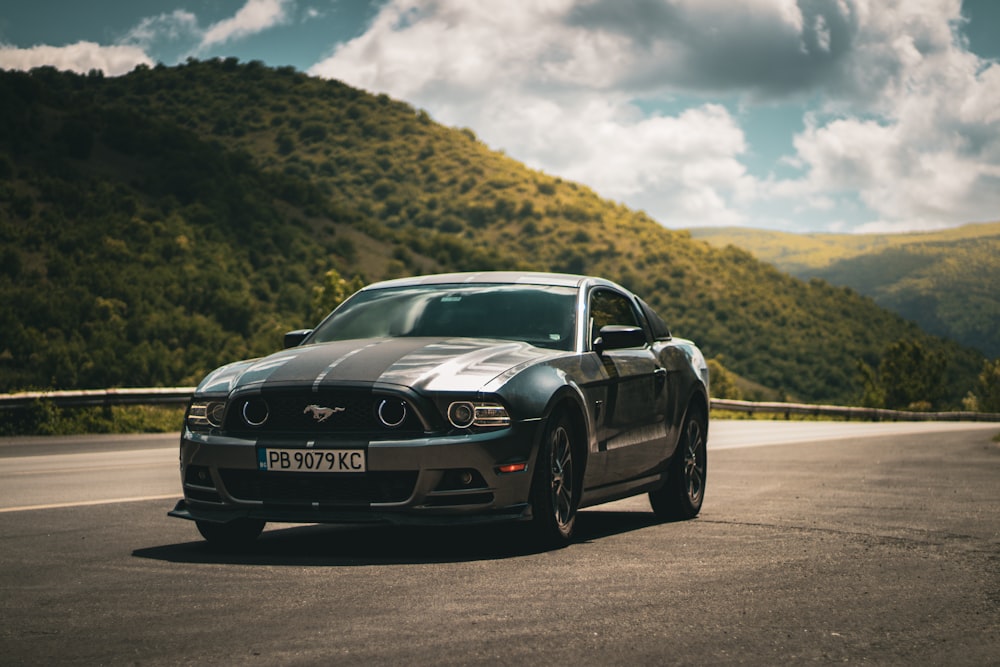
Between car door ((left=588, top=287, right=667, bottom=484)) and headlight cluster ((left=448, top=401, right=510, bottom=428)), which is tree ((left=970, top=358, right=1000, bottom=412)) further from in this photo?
headlight cluster ((left=448, top=401, right=510, bottom=428))

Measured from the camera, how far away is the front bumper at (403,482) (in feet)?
24.3

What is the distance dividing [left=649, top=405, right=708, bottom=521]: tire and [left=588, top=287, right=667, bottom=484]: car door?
35cm

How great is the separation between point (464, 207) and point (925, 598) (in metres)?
166

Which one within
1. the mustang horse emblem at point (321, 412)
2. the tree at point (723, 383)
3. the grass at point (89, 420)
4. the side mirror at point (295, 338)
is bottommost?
the tree at point (723, 383)

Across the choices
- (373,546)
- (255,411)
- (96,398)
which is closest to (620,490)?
(373,546)

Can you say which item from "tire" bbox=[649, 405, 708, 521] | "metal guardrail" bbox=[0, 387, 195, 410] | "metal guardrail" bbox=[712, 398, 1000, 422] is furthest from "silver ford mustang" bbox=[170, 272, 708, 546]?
"metal guardrail" bbox=[712, 398, 1000, 422]

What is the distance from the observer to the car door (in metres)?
8.82

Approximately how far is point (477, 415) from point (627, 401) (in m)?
1.83

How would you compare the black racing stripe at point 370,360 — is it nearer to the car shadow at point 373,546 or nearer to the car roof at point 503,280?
the car shadow at point 373,546

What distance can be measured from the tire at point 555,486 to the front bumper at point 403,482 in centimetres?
12

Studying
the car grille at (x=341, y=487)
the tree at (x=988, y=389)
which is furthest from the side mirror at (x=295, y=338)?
the tree at (x=988, y=389)

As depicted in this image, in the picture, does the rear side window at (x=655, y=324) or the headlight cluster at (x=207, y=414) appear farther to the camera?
the rear side window at (x=655, y=324)

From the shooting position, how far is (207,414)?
789 centimetres

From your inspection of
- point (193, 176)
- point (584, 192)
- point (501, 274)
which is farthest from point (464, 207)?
point (501, 274)
